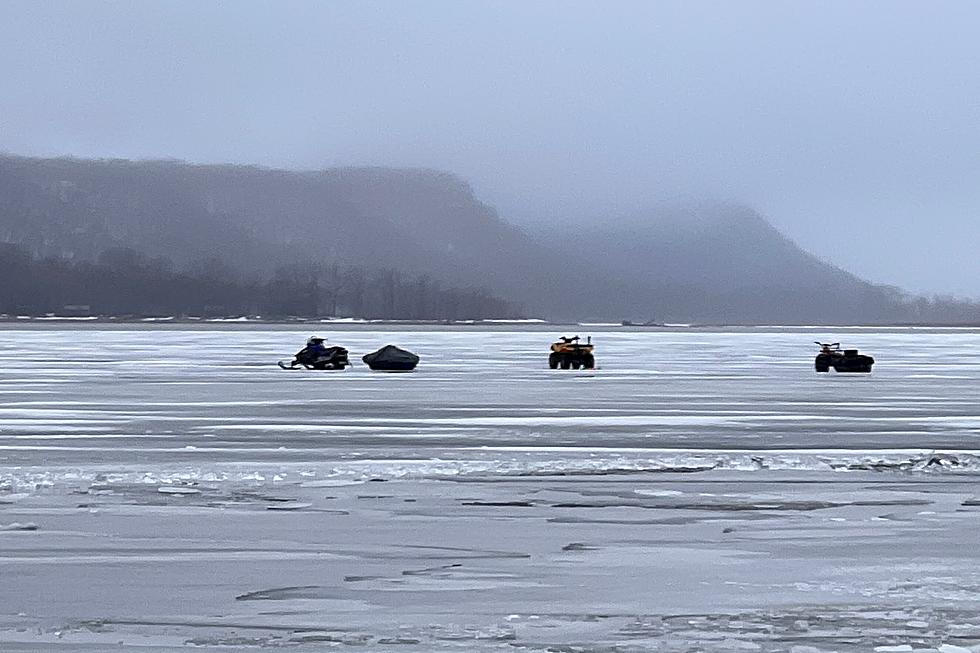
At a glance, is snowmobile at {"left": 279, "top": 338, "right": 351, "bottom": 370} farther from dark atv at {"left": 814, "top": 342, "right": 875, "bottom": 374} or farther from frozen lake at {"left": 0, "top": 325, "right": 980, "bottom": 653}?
frozen lake at {"left": 0, "top": 325, "right": 980, "bottom": 653}

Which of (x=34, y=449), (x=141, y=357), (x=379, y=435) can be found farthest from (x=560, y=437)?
(x=141, y=357)

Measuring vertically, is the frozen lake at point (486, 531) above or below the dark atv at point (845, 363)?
below

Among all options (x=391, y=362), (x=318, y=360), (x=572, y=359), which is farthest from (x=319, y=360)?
(x=572, y=359)

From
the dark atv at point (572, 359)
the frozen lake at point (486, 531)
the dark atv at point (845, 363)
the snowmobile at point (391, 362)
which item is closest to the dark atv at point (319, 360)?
the snowmobile at point (391, 362)

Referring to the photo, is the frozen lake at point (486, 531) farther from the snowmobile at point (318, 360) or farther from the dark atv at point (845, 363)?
the dark atv at point (845, 363)

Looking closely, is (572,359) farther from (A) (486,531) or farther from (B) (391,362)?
(A) (486,531)

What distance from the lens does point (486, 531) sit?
43.6 feet

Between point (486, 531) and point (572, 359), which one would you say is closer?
point (486, 531)

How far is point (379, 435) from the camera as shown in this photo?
23.9 metres

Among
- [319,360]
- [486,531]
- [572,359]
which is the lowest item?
[486,531]

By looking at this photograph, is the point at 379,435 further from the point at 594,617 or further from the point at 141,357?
the point at 141,357

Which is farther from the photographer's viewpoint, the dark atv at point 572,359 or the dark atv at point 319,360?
the dark atv at point 572,359

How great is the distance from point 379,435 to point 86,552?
1190 centimetres

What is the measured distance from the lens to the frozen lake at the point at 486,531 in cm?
948
